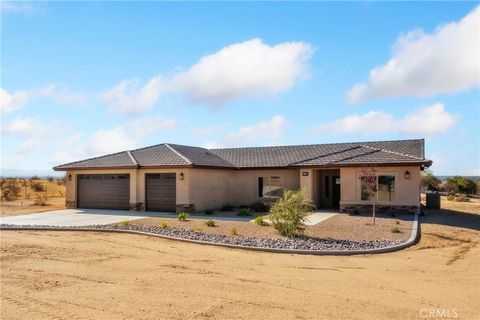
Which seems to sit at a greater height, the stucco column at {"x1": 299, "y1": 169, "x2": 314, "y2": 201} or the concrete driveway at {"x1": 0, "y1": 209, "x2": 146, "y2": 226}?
the stucco column at {"x1": 299, "y1": 169, "x2": 314, "y2": 201}

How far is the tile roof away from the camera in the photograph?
2258 centimetres

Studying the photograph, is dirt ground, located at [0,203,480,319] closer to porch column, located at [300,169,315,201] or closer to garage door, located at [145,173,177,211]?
garage door, located at [145,173,177,211]

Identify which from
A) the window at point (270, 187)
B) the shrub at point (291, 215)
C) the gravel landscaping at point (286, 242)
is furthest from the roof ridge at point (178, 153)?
the shrub at point (291, 215)

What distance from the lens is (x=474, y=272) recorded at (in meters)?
9.47

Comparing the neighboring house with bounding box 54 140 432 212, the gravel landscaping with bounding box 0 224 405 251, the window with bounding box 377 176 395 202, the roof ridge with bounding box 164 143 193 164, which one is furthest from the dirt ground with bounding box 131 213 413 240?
the roof ridge with bounding box 164 143 193 164

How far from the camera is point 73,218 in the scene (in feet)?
68.4

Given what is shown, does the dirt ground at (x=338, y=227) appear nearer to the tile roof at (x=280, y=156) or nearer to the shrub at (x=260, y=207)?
the tile roof at (x=280, y=156)

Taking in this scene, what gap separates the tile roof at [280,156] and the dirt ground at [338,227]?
3503 millimetres

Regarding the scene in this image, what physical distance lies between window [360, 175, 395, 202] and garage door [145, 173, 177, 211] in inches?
410

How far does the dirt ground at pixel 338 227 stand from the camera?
14648 millimetres

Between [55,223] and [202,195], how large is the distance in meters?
8.06

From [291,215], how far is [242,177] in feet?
42.5

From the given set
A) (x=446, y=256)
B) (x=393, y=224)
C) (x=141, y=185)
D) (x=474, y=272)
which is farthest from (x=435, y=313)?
(x=141, y=185)

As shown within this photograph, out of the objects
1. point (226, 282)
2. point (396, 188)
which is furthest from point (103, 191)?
point (226, 282)
